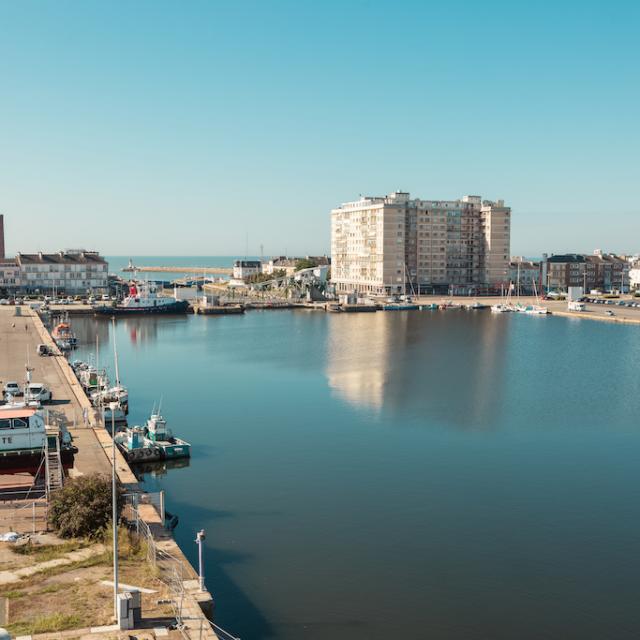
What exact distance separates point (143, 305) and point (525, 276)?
223 ft

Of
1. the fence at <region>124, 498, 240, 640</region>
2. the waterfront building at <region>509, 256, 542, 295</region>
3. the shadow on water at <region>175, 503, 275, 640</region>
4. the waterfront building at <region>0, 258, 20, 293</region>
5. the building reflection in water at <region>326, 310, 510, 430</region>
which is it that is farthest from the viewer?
the waterfront building at <region>509, 256, 542, 295</region>

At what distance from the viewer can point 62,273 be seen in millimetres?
101125

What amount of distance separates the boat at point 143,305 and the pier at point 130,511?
4485 centimetres

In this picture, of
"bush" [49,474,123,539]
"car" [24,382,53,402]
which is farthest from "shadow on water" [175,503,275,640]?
"car" [24,382,53,402]

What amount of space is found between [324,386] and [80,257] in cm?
7143

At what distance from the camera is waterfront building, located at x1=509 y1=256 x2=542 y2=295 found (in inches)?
4857

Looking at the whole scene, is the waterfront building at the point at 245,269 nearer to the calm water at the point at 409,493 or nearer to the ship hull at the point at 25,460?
the calm water at the point at 409,493

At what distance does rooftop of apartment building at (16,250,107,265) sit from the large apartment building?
41.6 metres

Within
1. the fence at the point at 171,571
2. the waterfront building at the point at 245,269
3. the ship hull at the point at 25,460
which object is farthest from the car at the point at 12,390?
the waterfront building at the point at 245,269

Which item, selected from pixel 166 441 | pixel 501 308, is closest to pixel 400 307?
pixel 501 308

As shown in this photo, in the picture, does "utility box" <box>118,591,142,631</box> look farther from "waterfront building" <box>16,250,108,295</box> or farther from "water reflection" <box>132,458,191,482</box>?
"waterfront building" <box>16,250,108,295</box>

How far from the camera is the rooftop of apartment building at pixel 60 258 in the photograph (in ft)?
331

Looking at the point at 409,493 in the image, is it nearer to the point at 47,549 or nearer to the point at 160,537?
the point at 160,537

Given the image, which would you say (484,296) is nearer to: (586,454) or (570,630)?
(586,454)
